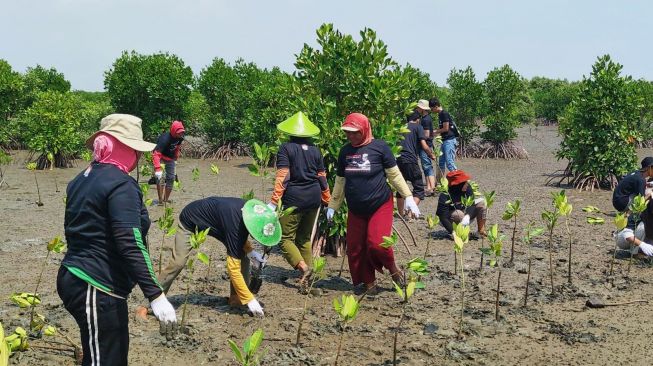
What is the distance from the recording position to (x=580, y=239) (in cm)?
776

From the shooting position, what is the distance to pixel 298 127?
5844 millimetres

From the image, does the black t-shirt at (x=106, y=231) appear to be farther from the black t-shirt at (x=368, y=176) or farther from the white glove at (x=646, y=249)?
the white glove at (x=646, y=249)

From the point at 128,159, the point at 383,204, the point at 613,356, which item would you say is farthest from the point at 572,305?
the point at 128,159

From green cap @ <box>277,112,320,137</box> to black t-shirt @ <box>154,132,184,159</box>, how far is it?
4077 millimetres

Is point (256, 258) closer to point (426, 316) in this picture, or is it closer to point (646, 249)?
point (426, 316)

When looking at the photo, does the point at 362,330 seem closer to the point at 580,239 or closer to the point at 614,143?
the point at 580,239

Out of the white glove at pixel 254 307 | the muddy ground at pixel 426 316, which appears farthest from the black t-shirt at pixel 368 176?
the white glove at pixel 254 307

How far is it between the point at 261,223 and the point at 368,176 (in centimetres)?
128

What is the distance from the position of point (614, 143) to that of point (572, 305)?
681 centimetres

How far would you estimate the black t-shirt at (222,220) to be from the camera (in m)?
4.66

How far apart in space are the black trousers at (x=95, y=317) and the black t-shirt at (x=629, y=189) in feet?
18.6

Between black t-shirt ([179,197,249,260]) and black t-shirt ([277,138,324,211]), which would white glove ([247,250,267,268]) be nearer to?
black t-shirt ([179,197,249,260])

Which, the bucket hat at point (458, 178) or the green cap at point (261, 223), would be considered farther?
the bucket hat at point (458, 178)

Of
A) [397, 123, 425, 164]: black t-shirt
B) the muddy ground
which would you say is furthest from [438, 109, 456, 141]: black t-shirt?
the muddy ground
